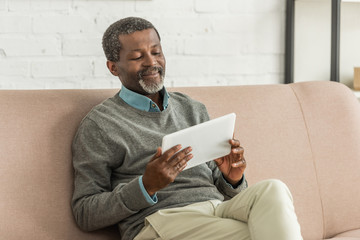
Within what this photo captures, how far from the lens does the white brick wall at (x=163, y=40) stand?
2049 millimetres

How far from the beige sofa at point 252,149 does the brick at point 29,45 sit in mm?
484

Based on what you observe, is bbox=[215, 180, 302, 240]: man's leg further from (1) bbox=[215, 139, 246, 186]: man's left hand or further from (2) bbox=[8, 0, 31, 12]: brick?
(2) bbox=[8, 0, 31, 12]: brick

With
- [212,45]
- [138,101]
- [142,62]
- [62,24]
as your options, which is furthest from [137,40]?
[212,45]

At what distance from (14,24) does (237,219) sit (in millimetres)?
1188

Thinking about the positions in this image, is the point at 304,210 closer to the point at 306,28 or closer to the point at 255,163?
the point at 255,163

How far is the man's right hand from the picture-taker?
1.31 metres

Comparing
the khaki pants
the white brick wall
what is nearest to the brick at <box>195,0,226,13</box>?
the white brick wall

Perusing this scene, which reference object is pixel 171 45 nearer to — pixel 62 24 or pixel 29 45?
pixel 62 24

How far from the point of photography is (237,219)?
1350 mm

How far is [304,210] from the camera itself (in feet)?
5.66

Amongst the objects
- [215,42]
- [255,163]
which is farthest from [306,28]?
[255,163]

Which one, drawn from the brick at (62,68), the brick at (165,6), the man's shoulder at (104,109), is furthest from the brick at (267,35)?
the man's shoulder at (104,109)

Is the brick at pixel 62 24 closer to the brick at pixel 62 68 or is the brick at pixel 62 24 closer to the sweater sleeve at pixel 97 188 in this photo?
the brick at pixel 62 68

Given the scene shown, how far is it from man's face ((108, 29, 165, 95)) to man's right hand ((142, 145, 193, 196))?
32cm
